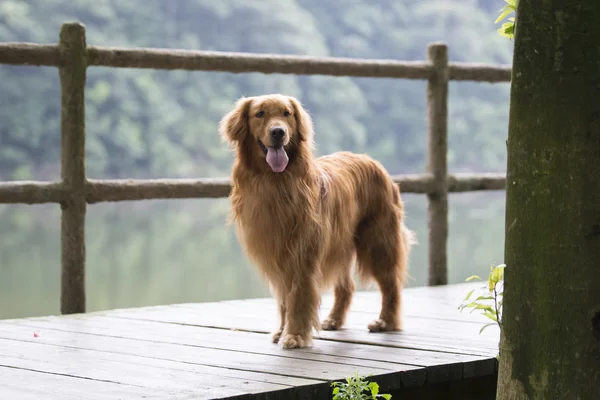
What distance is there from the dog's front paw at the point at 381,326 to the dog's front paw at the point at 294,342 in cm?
50

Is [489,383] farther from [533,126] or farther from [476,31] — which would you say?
[476,31]

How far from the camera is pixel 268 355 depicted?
11.3 feet

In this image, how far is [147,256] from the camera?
17.0 meters

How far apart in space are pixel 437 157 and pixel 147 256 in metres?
11.9

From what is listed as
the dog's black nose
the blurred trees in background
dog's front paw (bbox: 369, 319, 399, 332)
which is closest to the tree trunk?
the dog's black nose

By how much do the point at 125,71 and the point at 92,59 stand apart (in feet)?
56.6

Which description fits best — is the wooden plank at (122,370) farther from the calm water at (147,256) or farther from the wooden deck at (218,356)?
the calm water at (147,256)

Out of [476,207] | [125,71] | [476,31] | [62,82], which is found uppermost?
[476,31]

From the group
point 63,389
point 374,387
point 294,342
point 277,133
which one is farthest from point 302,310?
point 63,389

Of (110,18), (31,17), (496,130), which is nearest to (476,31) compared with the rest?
(496,130)

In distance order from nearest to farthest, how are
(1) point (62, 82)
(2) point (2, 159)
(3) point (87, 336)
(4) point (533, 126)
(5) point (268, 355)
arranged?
(4) point (533, 126) < (5) point (268, 355) < (3) point (87, 336) < (1) point (62, 82) < (2) point (2, 159)

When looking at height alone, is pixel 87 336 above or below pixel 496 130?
below

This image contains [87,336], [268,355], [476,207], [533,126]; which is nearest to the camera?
[533,126]

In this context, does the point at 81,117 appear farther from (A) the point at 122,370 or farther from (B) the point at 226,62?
(A) the point at 122,370
